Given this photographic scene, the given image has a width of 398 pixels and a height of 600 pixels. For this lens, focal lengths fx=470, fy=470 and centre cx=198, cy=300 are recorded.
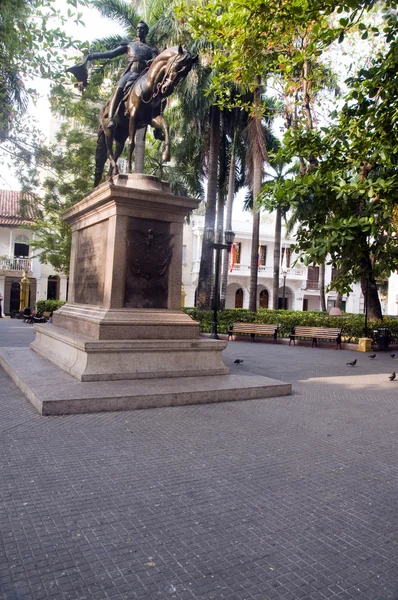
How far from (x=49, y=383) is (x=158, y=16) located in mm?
21011

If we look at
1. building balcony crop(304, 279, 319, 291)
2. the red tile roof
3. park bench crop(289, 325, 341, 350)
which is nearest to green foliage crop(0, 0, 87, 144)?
park bench crop(289, 325, 341, 350)

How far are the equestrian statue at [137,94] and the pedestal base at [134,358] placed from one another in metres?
3.54

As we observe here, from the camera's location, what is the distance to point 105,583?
2.55 metres

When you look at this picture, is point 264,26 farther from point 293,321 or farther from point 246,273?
point 246,273

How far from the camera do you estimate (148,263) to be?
26.6 feet

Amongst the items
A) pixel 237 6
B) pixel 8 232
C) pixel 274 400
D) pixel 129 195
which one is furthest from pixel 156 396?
pixel 8 232

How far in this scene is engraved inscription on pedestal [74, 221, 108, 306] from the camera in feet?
27.8

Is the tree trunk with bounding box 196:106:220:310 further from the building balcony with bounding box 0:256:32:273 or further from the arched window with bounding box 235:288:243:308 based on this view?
the arched window with bounding box 235:288:243:308

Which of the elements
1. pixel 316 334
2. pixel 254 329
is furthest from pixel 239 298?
pixel 316 334

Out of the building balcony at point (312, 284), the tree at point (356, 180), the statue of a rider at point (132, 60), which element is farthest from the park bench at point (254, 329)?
the building balcony at point (312, 284)

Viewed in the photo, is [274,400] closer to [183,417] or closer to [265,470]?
[183,417]

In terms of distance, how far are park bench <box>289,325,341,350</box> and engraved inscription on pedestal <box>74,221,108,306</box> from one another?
1149 cm

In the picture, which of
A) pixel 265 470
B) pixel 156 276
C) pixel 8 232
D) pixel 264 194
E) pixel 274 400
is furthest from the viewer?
pixel 8 232

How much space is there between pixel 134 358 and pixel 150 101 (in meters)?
4.62
